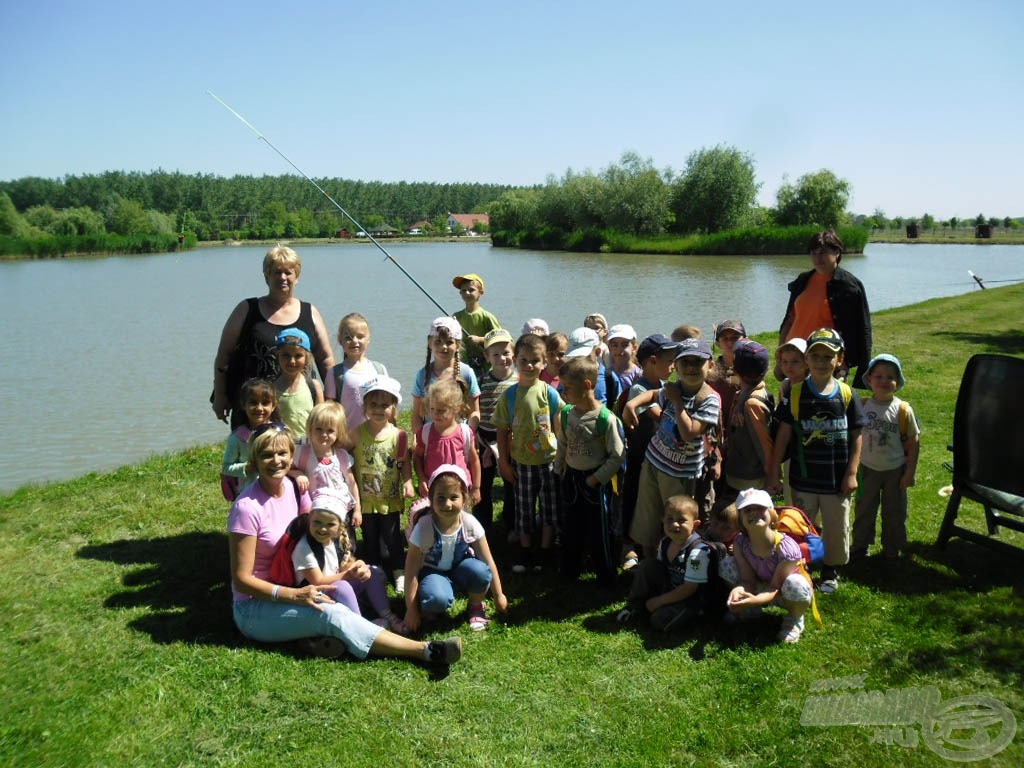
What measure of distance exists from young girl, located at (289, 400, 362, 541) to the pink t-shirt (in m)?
0.26

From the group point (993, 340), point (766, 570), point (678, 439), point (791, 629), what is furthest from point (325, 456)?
point (993, 340)

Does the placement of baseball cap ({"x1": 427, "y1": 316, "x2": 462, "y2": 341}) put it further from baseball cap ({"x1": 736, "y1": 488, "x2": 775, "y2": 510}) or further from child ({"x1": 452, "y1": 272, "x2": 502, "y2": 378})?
baseball cap ({"x1": 736, "y1": 488, "x2": 775, "y2": 510})

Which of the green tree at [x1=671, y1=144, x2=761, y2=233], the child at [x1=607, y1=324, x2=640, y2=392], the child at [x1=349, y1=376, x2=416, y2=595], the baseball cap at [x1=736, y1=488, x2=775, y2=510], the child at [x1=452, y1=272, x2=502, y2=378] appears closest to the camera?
the baseball cap at [x1=736, y1=488, x2=775, y2=510]

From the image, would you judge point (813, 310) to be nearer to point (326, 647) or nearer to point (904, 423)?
point (904, 423)

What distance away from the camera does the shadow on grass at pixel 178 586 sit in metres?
3.98

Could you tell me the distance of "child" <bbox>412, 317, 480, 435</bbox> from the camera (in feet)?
16.1

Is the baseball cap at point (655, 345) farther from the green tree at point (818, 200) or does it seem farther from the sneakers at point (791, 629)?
the green tree at point (818, 200)

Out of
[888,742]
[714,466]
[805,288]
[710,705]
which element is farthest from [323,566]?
[805,288]

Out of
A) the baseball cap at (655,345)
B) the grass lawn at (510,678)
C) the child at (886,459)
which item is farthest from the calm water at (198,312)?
the child at (886,459)

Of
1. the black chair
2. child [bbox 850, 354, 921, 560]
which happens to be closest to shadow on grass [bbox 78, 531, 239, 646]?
child [bbox 850, 354, 921, 560]

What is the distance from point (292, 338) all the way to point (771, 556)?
303cm

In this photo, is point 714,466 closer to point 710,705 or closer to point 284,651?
point 710,705

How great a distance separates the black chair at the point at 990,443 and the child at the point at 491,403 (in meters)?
2.89

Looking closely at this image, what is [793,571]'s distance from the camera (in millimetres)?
3693
